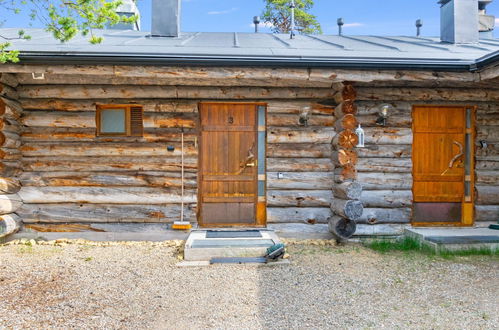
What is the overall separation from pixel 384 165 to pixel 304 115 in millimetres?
1712

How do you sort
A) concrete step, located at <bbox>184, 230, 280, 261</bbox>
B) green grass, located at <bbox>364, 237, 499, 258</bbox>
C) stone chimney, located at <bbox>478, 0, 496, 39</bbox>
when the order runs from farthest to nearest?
stone chimney, located at <bbox>478, 0, 496, 39</bbox>, green grass, located at <bbox>364, 237, 499, 258</bbox>, concrete step, located at <bbox>184, 230, 280, 261</bbox>

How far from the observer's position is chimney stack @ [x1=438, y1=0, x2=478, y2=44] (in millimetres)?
7582

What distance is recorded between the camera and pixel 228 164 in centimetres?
616

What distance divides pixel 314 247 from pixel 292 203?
33.4 inches

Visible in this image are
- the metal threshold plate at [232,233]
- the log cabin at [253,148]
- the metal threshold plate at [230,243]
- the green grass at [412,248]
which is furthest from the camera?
the log cabin at [253,148]

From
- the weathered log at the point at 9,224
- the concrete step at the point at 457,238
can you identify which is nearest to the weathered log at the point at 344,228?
the concrete step at the point at 457,238

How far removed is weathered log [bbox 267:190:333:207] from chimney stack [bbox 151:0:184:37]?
13.4ft

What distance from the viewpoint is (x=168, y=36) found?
735cm

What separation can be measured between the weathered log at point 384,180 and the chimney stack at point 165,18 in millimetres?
4859

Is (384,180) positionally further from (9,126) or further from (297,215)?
(9,126)

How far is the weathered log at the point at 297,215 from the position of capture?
19.9ft

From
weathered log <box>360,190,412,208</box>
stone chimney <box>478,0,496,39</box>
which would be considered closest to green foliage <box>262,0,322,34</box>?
stone chimney <box>478,0,496,39</box>

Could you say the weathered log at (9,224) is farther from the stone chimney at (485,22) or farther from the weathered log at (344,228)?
the stone chimney at (485,22)

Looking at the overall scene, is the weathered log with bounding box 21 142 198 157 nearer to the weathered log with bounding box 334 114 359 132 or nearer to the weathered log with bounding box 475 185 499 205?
the weathered log with bounding box 334 114 359 132
